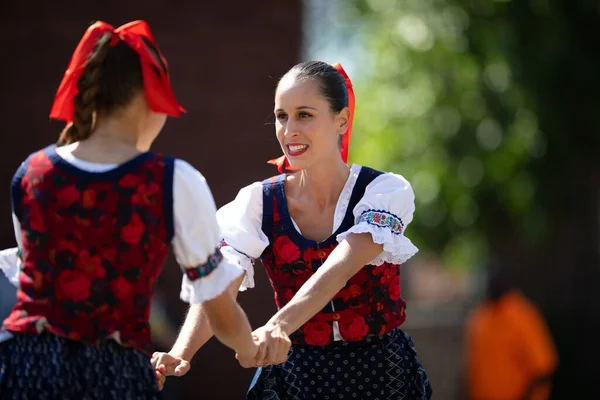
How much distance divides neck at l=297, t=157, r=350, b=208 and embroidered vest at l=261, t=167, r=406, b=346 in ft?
0.31

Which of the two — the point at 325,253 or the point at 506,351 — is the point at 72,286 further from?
the point at 506,351

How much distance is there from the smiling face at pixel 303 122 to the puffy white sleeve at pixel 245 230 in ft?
0.64

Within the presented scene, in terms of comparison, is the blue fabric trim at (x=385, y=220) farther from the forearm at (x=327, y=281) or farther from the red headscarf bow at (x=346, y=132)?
the red headscarf bow at (x=346, y=132)

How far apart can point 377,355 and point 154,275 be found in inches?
42.3

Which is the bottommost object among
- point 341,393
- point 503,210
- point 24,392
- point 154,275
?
point 503,210

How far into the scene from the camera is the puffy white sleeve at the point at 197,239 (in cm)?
251

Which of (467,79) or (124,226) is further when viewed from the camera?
(467,79)

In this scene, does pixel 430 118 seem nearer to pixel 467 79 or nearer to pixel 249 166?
pixel 467 79

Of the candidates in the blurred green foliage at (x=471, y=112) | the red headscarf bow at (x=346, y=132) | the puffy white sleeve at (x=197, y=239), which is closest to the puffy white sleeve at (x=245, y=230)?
the red headscarf bow at (x=346, y=132)

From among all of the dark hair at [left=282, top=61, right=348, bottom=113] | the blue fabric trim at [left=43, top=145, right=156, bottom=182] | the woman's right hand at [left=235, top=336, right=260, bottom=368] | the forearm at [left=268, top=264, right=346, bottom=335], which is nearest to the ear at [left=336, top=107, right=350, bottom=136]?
the dark hair at [left=282, top=61, right=348, bottom=113]

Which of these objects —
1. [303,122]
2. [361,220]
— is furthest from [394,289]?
[303,122]

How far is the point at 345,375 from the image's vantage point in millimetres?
3312

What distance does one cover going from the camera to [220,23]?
7.25 m

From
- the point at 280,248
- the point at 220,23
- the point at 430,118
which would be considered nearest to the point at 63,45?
the point at 220,23
